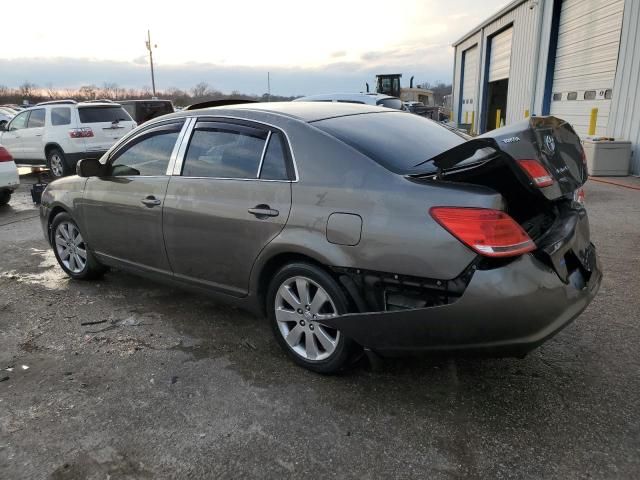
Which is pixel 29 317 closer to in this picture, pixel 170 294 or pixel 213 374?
pixel 170 294

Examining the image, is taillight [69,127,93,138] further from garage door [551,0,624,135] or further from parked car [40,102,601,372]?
garage door [551,0,624,135]

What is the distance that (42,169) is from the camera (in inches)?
579

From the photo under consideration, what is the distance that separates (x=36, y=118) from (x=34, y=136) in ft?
1.53

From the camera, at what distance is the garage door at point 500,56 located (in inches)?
747

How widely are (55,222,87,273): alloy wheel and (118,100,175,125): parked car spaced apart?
474 inches

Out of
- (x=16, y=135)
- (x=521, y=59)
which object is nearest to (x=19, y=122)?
(x=16, y=135)

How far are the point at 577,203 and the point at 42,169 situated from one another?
49.3ft

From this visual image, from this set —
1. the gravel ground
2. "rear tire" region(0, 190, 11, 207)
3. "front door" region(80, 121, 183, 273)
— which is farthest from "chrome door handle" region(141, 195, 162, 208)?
"rear tire" region(0, 190, 11, 207)

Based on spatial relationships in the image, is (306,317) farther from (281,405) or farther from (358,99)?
(358,99)

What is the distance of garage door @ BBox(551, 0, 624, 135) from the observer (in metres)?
11.3

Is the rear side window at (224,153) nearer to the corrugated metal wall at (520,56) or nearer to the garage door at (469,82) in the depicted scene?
the corrugated metal wall at (520,56)

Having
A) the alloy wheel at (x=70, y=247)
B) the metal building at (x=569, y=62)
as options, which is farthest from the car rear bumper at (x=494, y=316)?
the metal building at (x=569, y=62)

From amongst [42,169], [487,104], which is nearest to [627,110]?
[487,104]

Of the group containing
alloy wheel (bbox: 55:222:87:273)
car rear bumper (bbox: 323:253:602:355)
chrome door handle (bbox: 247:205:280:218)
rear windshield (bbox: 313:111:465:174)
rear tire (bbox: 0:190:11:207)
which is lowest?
rear tire (bbox: 0:190:11:207)
